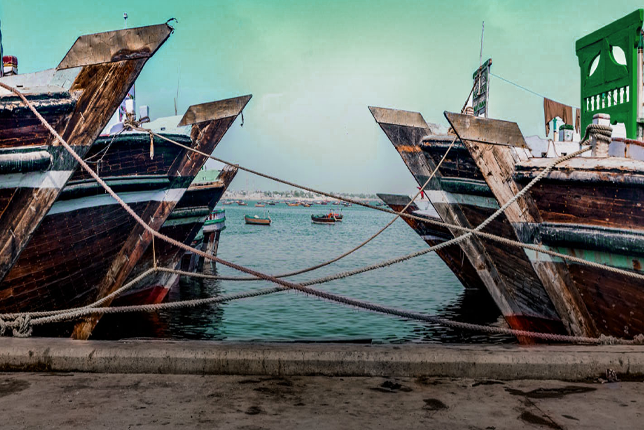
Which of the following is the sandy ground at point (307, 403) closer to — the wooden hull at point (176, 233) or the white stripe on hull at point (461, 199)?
the white stripe on hull at point (461, 199)

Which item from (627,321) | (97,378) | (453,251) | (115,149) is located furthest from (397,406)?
(453,251)

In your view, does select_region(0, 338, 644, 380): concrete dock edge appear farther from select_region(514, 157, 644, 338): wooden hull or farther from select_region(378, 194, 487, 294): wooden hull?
select_region(378, 194, 487, 294): wooden hull

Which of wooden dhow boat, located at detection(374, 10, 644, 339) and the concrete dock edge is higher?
wooden dhow boat, located at detection(374, 10, 644, 339)

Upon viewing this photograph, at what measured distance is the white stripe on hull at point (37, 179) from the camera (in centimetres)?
580

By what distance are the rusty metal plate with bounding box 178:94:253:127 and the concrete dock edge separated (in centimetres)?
482

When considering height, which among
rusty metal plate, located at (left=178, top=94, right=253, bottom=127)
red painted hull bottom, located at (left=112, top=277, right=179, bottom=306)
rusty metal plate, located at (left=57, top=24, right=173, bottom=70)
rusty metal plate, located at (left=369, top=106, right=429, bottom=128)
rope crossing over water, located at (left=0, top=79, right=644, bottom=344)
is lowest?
red painted hull bottom, located at (left=112, top=277, right=179, bottom=306)

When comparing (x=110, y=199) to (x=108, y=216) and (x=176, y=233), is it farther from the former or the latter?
(x=176, y=233)

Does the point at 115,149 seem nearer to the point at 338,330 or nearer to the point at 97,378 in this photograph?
the point at 97,378

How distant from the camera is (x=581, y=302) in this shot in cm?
622

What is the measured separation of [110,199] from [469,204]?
192 inches

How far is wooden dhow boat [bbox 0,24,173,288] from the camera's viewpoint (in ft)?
18.8

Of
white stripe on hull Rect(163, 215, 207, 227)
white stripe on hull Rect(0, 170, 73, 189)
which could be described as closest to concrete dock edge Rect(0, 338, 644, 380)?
white stripe on hull Rect(0, 170, 73, 189)

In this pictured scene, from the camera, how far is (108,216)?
7.31 meters

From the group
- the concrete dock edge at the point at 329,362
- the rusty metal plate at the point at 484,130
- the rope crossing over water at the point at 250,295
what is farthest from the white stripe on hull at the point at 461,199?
the concrete dock edge at the point at 329,362
